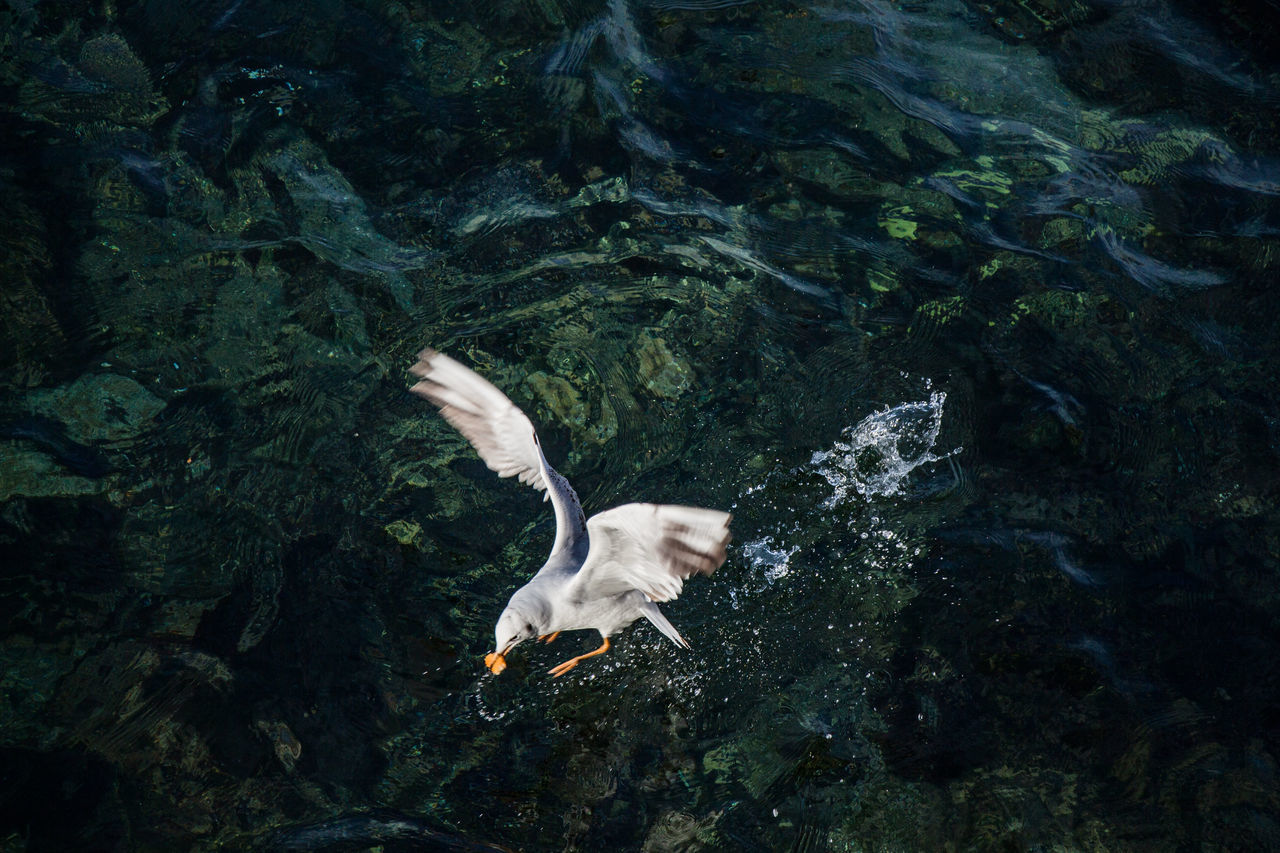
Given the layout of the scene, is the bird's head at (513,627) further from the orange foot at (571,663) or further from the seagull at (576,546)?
the orange foot at (571,663)

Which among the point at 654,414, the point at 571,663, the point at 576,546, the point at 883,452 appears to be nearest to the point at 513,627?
the point at 576,546

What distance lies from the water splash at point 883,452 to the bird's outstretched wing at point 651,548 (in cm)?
129

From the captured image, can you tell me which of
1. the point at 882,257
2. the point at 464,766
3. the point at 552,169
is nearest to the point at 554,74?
the point at 552,169

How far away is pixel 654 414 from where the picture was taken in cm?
491

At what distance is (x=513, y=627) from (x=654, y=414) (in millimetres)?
1563

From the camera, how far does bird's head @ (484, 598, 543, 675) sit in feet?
12.3

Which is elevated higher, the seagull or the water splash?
the seagull

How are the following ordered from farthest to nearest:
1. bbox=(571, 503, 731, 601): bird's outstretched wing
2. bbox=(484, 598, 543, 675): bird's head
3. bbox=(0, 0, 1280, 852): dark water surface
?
bbox=(0, 0, 1280, 852): dark water surface
bbox=(484, 598, 543, 675): bird's head
bbox=(571, 503, 731, 601): bird's outstretched wing

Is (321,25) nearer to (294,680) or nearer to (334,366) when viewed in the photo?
(334,366)

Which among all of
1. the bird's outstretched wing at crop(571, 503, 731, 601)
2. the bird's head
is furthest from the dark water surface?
the bird's outstretched wing at crop(571, 503, 731, 601)

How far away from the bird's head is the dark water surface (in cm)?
36

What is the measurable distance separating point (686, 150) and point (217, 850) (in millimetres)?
4290

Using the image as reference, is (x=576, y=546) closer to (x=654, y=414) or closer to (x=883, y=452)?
(x=654, y=414)

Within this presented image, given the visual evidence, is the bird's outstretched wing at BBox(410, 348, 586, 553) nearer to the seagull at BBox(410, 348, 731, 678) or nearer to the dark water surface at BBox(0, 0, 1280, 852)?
the seagull at BBox(410, 348, 731, 678)
